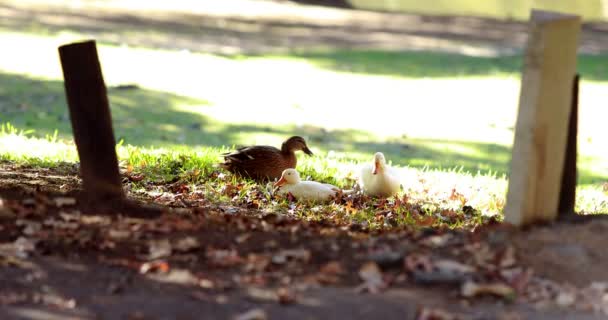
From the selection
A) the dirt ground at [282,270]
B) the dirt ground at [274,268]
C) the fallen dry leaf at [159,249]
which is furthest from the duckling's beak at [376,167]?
the fallen dry leaf at [159,249]

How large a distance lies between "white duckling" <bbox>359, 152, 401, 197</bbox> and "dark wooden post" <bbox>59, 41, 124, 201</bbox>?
2373mm

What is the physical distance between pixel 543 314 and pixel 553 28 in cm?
146

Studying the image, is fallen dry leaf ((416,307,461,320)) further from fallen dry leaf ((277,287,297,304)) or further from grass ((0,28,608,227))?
grass ((0,28,608,227))

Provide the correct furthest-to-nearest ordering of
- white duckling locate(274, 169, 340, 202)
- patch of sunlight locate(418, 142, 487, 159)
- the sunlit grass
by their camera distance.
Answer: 1. patch of sunlight locate(418, 142, 487, 159)
2. the sunlit grass
3. white duckling locate(274, 169, 340, 202)

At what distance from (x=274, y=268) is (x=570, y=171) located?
1848 millimetres

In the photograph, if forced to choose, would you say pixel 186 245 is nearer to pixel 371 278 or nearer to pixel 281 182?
pixel 371 278

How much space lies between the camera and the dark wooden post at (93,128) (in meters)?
5.57

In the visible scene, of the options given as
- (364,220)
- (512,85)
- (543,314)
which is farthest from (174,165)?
(512,85)

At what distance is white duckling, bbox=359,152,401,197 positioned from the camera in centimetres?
744

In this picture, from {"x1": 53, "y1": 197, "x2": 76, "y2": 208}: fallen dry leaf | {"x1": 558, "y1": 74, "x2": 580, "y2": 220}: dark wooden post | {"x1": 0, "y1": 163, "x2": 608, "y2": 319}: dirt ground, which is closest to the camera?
{"x1": 0, "y1": 163, "x2": 608, "y2": 319}: dirt ground

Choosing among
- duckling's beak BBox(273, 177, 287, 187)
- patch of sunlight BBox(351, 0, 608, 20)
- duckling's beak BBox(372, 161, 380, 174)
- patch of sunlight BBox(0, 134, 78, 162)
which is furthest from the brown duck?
patch of sunlight BBox(351, 0, 608, 20)

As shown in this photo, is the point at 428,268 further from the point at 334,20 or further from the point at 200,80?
the point at 334,20

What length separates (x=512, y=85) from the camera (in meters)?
15.5

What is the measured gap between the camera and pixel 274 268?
4.70 m
